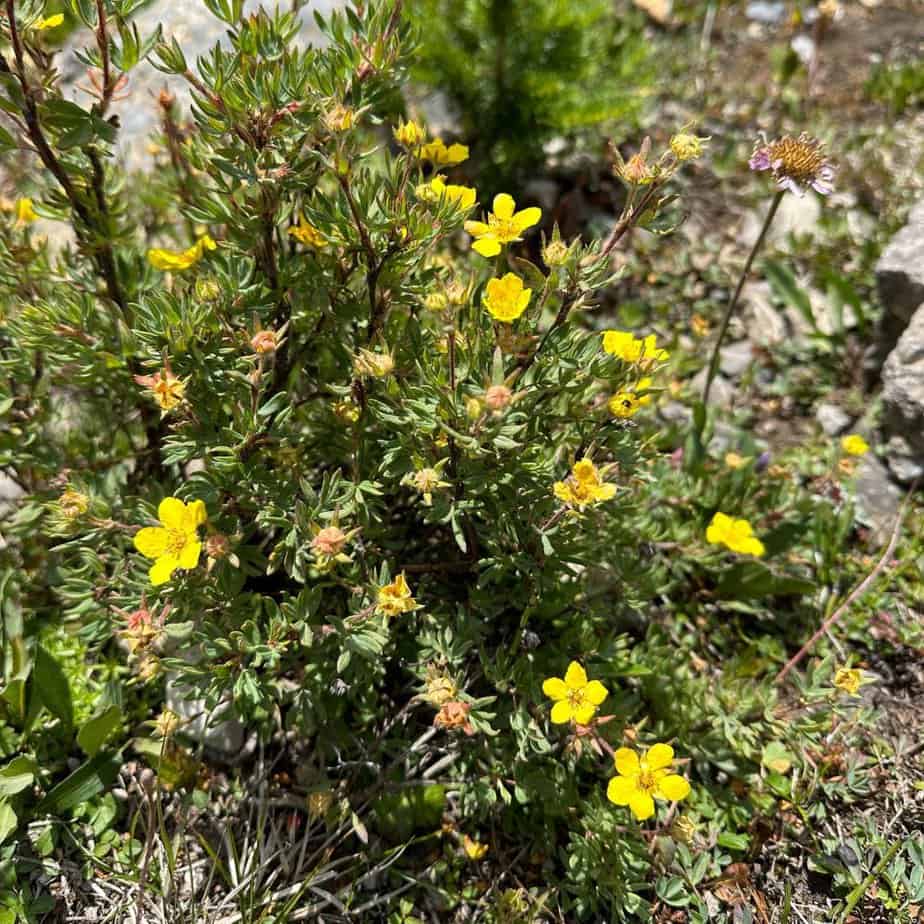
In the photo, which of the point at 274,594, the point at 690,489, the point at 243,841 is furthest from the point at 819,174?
the point at 243,841

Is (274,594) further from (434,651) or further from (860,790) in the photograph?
(860,790)

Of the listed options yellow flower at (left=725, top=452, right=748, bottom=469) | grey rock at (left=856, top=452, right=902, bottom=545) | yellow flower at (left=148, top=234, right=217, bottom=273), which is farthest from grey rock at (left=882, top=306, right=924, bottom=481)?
yellow flower at (left=148, top=234, right=217, bottom=273)

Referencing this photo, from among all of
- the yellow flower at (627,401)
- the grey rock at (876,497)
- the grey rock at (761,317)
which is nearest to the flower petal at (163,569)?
the yellow flower at (627,401)

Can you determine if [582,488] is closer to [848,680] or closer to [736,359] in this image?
[848,680]

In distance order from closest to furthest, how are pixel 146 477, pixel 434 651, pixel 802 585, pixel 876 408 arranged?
pixel 434 651
pixel 146 477
pixel 802 585
pixel 876 408

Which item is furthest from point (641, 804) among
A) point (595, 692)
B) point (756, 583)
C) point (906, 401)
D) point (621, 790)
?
point (906, 401)

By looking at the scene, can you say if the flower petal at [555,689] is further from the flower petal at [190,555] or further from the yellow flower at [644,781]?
the flower petal at [190,555]
